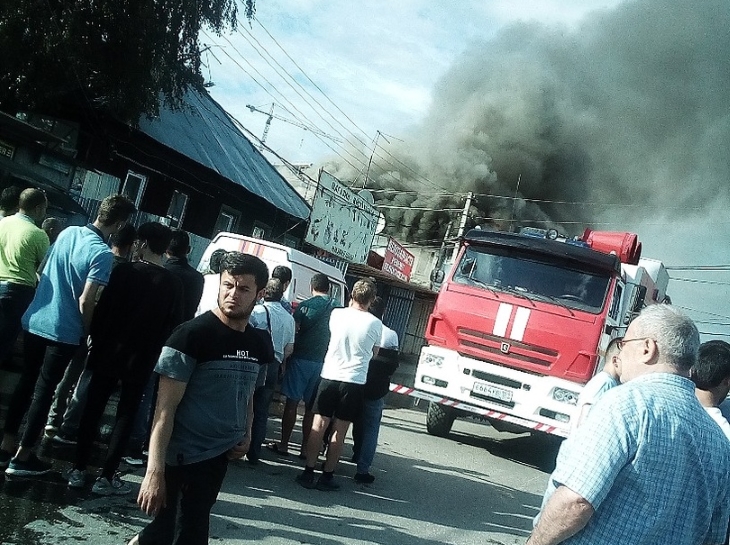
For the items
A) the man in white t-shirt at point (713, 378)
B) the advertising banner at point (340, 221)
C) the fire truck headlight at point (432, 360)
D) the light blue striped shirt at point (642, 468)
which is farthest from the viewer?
the advertising banner at point (340, 221)

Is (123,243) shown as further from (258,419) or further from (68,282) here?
(258,419)

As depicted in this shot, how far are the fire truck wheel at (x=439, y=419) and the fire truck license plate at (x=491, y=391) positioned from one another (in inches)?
53.7

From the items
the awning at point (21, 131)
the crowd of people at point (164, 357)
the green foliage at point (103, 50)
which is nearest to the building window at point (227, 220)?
the green foliage at point (103, 50)

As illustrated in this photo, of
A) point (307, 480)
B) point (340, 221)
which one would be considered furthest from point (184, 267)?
point (340, 221)

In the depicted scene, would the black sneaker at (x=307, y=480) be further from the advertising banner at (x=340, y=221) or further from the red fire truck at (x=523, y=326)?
the advertising banner at (x=340, y=221)

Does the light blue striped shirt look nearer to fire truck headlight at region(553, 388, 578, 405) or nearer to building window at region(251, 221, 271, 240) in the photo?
fire truck headlight at region(553, 388, 578, 405)

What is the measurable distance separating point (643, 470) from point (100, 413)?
3594mm

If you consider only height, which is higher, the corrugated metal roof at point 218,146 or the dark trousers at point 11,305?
the corrugated metal roof at point 218,146

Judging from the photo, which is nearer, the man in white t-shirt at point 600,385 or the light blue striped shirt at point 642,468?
the light blue striped shirt at point 642,468

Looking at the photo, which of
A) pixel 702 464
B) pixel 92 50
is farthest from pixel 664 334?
pixel 92 50

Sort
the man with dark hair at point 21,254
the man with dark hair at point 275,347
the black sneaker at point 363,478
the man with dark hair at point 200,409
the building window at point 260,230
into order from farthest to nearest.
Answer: the building window at point 260,230 → the black sneaker at point 363,478 → the man with dark hair at point 275,347 → the man with dark hair at point 21,254 → the man with dark hair at point 200,409

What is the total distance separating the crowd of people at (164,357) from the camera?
9.77 ft

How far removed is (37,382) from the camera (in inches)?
185

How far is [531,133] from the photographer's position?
36250 millimetres
